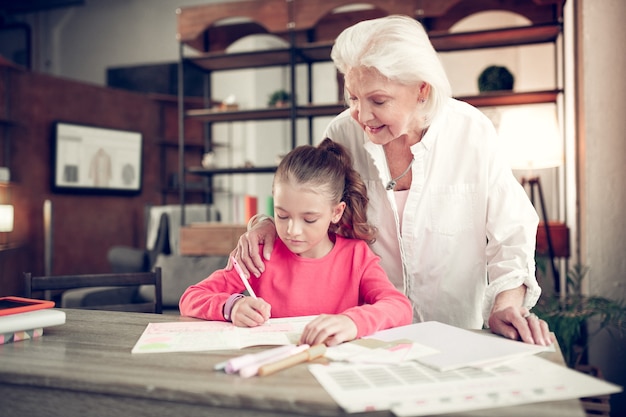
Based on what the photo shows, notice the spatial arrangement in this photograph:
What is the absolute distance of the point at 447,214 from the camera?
A: 5.05 feet

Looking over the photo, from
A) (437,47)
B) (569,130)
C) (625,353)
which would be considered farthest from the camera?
(437,47)

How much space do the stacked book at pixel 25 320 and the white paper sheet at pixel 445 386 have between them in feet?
1.92

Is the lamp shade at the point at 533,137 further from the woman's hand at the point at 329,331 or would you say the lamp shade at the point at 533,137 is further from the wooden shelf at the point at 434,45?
the woman's hand at the point at 329,331

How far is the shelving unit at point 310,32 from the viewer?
372cm

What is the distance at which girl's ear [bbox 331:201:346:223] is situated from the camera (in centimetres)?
145

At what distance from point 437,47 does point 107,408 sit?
359cm

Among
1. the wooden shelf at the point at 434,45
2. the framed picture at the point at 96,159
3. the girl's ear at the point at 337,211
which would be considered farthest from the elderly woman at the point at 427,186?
the framed picture at the point at 96,159

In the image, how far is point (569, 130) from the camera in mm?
3270

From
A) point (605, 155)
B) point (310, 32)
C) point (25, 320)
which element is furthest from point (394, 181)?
point (310, 32)

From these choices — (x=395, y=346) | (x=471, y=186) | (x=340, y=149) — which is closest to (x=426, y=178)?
(x=471, y=186)

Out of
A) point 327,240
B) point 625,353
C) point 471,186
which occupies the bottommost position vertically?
point 625,353

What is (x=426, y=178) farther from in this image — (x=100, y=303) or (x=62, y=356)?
(x=100, y=303)

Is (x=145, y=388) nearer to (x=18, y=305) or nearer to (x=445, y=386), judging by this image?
(x=445, y=386)

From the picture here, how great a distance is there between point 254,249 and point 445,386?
74cm
